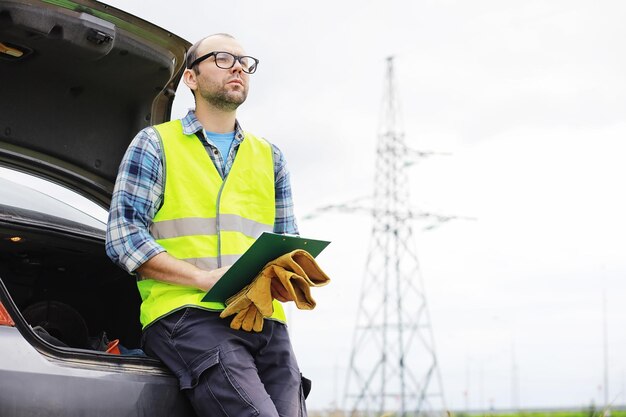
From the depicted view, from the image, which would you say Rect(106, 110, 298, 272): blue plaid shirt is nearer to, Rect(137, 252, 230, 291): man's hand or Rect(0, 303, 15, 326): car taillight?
Rect(137, 252, 230, 291): man's hand

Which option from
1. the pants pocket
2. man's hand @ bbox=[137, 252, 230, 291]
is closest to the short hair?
man's hand @ bbox=[137, 252, 230, 291]

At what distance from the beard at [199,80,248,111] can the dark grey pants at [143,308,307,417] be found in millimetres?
660

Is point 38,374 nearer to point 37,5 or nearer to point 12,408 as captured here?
point 12,408

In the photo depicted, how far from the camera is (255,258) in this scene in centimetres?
250

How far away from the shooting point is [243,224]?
9.06ft

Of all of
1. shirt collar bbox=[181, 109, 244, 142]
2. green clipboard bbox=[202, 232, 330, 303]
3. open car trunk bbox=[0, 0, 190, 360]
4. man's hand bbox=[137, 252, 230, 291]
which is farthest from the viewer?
open car trunk bbox=[0, 0, 190, 360]

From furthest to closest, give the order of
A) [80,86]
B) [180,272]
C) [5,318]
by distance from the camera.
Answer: [80,86] < [180,272] < [5,318]

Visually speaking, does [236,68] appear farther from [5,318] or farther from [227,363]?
[5,318]

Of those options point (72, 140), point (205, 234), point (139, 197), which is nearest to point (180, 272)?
point (205, 234)

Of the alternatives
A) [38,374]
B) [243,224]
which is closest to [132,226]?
[243,224]

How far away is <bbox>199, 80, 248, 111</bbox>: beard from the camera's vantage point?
2.88 m

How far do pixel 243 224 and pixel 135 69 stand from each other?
89 centimetres

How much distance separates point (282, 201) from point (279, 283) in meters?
0.48

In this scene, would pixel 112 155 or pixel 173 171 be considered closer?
pixel 173 171
